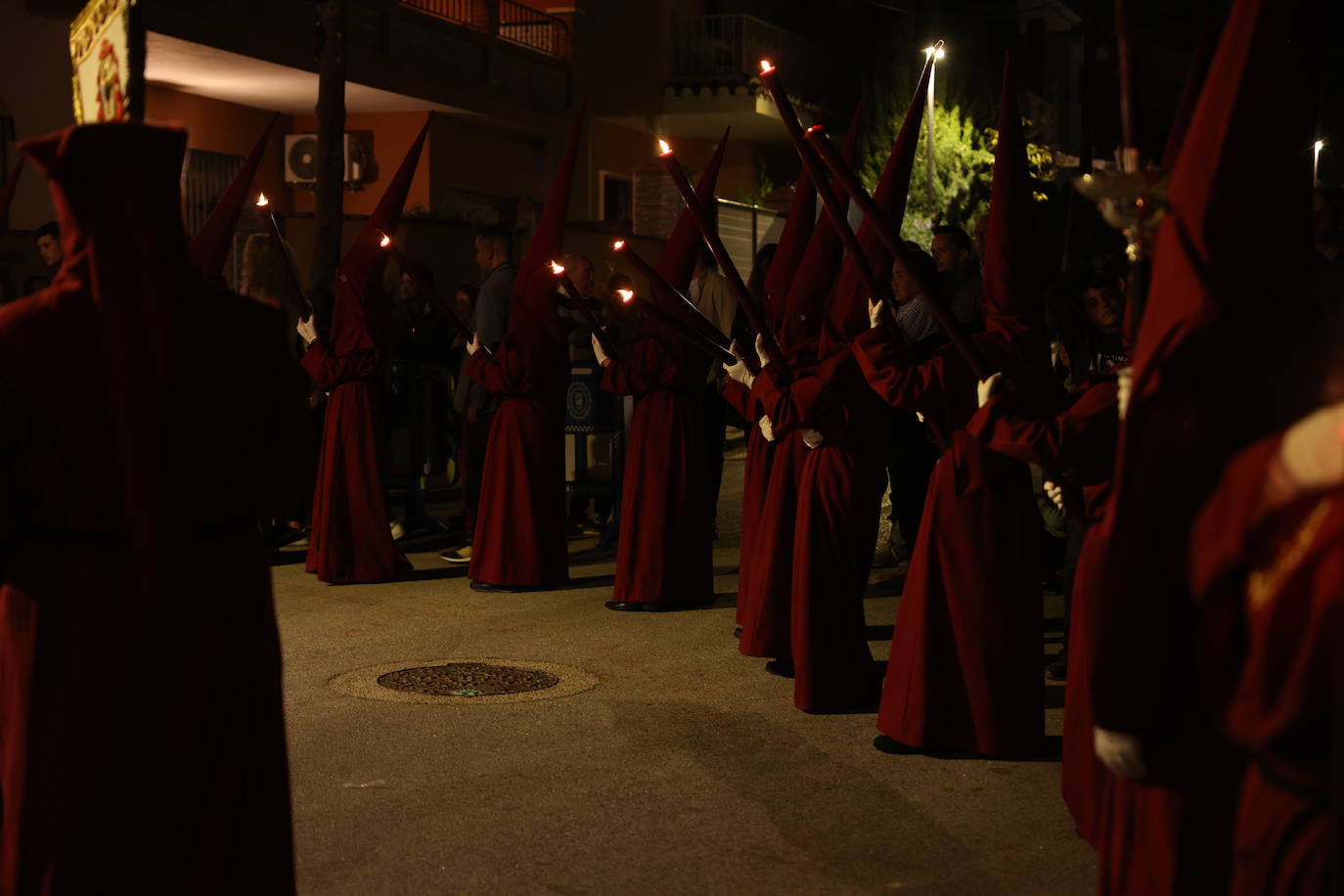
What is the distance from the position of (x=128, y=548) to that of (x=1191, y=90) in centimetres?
305

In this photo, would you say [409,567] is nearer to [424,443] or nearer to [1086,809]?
[424,443]

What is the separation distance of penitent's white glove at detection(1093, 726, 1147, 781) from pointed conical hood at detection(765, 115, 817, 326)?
5.09 meters

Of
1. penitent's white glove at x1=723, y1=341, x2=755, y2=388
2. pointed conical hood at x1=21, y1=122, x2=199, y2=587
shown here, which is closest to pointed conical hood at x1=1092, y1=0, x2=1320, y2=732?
pointed conical hood at x1=21, y1=122, x2=199, y2=587

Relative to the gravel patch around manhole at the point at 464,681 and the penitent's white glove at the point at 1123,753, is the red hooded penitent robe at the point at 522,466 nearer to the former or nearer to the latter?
the gravel patch around manhole at the point at 464,681

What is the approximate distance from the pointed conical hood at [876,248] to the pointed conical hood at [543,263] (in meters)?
3.00

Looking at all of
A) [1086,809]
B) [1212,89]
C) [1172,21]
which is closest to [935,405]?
[1086,809]

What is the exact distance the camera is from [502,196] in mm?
26281

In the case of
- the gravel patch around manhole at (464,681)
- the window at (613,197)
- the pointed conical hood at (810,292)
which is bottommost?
the gravel patch around manhole at (464,681)

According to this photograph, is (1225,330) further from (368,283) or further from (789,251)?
(368,283)

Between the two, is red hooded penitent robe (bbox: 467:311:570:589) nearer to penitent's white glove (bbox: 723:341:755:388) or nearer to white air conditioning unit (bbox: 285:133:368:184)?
penitent's white glove (bbox: 723:341:755:388)

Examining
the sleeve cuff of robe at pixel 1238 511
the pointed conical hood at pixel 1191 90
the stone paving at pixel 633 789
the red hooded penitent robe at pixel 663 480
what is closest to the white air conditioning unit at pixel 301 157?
the red hooded penitent robe at pixel 663 480

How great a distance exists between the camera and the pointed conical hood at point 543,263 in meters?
9.38

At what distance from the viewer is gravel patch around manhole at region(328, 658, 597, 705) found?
6988mm

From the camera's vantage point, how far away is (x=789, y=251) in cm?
818
